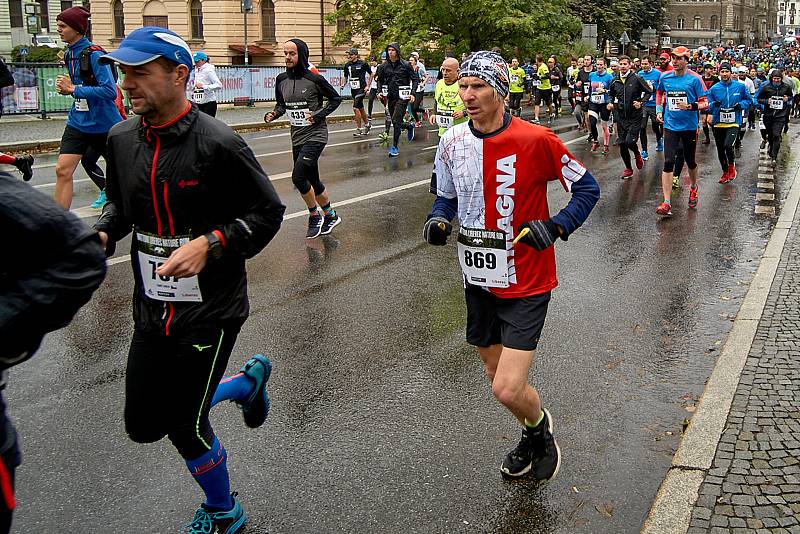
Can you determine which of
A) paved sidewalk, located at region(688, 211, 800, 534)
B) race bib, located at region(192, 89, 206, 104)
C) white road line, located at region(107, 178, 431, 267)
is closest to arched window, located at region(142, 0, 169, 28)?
race bib, located at region(192, 89, 206, 104)

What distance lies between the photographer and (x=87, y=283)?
2271 mm

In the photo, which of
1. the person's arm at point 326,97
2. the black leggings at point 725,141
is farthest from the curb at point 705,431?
the black leggings at point 725,141

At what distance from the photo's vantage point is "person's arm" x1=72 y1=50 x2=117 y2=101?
8.66 metres

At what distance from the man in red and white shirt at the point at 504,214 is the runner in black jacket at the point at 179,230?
3.34ft

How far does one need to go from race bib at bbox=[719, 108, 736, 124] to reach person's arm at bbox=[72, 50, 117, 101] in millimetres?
9295

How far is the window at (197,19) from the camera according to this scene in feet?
158

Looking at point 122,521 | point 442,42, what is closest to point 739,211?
point 122,521

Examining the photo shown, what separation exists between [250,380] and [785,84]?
1744 cm

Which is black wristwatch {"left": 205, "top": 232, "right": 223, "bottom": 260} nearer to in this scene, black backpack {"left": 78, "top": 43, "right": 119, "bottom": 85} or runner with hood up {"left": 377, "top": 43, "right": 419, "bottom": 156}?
black backpack {"left": 78, "top": 43, "right": 119, "bottom": 85}

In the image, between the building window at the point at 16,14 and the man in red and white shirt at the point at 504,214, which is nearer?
the man in red and white shirt at the point at 504,214

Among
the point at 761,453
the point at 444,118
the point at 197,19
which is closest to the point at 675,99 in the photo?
the point at 444,118

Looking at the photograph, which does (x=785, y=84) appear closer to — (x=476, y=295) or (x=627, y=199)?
(x=627, y=199)

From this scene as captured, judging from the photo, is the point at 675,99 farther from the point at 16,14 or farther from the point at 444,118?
the point at 16,14

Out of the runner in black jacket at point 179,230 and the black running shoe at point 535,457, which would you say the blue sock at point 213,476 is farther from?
the black running shoe at point 535,457
